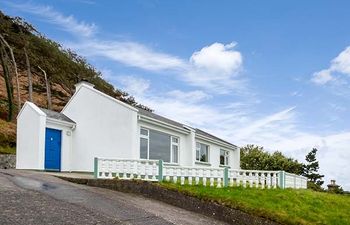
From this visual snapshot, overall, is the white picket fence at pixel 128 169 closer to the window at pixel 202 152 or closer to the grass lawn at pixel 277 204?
the grass lawn at pixel 277 204

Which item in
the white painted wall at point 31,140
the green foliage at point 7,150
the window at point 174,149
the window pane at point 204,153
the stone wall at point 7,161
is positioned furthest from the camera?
the window pane at point 204,153

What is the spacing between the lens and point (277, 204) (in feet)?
49.2

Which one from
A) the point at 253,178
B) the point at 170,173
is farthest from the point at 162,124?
the point at 170,173

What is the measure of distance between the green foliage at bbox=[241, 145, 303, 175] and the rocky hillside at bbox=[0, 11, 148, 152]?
17.1m

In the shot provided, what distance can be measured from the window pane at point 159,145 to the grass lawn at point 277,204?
7114 millimetres

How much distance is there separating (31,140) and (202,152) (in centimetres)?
1155

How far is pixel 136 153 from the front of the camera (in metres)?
21.0

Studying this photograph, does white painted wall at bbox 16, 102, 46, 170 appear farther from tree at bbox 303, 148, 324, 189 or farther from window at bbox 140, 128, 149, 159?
tree at bbox 303, 148, 324, 189

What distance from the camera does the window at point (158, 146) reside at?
2214 centimetres

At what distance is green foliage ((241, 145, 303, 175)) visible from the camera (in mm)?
39594

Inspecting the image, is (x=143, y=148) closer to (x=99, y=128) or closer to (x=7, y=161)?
(x=99, y=128)

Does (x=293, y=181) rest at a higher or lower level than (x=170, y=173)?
lower

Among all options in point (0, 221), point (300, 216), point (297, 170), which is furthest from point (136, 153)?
point (297, 170)

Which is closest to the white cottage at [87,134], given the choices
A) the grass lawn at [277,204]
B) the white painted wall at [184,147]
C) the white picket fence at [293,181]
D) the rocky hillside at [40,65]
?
the white painted wall at [184,147]
